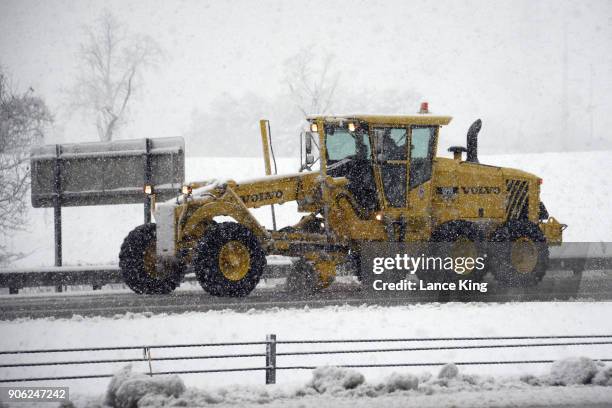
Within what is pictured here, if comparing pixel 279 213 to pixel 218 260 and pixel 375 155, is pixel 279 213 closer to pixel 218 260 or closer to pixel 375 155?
pixel 375 155

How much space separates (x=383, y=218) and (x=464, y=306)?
2617 mm

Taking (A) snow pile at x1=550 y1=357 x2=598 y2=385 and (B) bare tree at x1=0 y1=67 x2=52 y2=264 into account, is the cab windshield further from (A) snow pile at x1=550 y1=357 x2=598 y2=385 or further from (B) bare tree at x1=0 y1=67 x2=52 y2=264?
(B) bare tree at x1=0 y1=67 x2=52 y2=264

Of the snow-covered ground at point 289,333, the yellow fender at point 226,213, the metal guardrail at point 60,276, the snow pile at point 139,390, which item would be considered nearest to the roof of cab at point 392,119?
the yellow fender at point 226,213

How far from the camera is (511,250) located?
16375 millimetres

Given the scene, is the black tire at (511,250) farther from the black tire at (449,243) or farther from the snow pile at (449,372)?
the snow pile at (449,372)

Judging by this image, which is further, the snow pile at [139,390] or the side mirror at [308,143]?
the side mirror at [308,143]

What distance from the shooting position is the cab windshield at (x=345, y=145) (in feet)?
49.9

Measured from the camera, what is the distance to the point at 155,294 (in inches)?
574

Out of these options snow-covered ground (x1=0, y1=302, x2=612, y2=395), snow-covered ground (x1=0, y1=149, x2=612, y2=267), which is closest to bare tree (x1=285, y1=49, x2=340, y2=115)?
snow-covered ground (x1=0, y1=149, x2=612, y2=267)

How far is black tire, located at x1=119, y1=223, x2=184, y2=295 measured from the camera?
14.0m

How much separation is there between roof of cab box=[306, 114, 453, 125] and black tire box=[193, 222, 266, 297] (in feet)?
9.41

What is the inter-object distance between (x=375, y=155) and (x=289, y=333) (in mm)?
4927

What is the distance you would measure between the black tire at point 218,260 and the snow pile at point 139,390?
5036 millimetres

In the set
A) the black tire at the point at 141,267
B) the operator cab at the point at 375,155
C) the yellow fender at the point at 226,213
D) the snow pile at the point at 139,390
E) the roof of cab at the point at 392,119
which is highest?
the roof of cab at the point at 392,119
